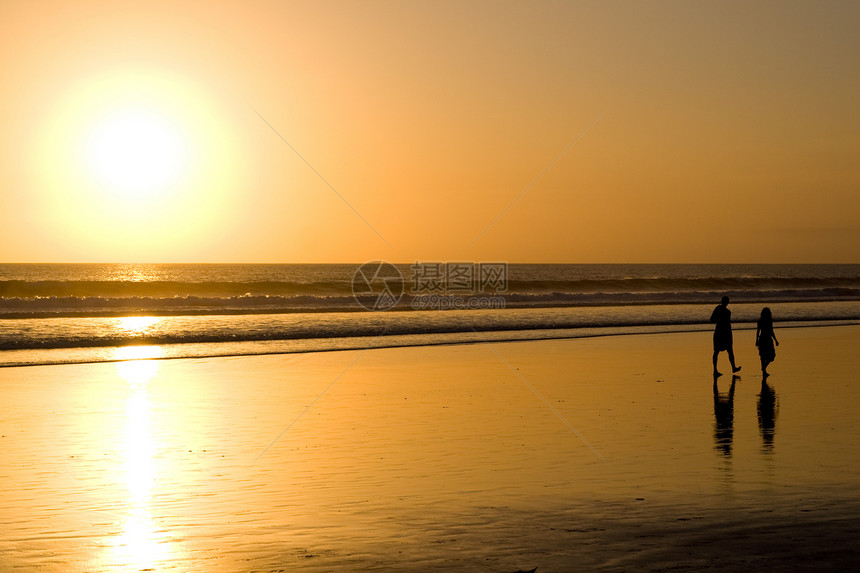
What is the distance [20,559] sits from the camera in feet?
20.4

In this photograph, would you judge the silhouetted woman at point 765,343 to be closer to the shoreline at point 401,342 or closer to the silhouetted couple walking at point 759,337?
the silhouetted couple walking at point 759,337

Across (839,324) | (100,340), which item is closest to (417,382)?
(100,340)

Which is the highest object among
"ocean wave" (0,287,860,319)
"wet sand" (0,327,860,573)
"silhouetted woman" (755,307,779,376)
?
"ocean wave" (0,287,860,319)

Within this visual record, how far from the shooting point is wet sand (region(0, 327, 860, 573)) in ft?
21.0

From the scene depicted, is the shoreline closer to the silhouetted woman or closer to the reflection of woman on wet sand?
the silhouetted woman

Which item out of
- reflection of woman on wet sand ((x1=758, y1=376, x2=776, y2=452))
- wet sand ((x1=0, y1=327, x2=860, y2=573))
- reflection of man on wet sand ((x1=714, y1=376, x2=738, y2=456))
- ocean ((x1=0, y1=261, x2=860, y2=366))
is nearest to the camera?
wet sand ((x1=0, y1=327, x2=860, y2=573))

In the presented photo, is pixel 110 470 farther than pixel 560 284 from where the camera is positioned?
No

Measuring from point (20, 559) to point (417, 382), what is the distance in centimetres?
1080

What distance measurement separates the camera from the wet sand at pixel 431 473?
6398 millimetres

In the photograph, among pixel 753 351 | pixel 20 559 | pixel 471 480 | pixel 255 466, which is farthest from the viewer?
pixel 753 351

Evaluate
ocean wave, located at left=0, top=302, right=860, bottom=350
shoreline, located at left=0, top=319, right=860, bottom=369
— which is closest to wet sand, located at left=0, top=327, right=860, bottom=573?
shoreline, located at left=0, top=319, right=860, bottom=369

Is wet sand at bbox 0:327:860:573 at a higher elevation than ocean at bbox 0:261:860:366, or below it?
below

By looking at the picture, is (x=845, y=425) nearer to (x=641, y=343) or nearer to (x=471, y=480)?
(x=471, y=480)

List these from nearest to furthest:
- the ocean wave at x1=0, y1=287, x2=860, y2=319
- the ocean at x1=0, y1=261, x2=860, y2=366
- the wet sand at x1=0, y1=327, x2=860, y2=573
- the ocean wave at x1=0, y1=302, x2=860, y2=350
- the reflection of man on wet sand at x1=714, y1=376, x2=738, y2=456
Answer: the wet sand at x1=0, y1=327, x2=860, y2=573, the reflection of man on wet sand at x1=714, y1=376, x2=738, y2=456, the ocean at x1=0, y1=261, x2=860, y2=366, the ocean wave at x1=0, y1=302, x2=860, y2=350, the ocean wave at x1=0, y1=287, x2=860, y2=319
